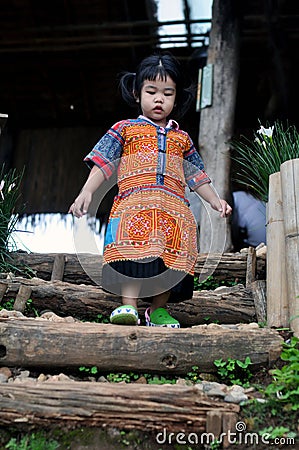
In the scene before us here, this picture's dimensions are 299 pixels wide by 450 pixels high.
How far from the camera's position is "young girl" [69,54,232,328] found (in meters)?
2.85

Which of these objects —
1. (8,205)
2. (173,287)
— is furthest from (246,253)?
(8,205)

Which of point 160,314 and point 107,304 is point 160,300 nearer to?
point 160,314

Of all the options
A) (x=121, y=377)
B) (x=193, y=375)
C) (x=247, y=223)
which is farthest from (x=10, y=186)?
(x=247, y=223)

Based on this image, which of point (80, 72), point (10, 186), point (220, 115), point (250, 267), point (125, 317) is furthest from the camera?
point (80, 72)

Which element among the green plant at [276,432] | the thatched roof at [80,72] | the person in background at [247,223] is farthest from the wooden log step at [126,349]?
the thatched roof at [80,72]

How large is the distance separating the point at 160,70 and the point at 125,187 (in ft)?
2.01

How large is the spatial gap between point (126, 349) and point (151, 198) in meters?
0.82

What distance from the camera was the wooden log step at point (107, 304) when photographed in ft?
10.1

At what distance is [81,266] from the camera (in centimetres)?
358

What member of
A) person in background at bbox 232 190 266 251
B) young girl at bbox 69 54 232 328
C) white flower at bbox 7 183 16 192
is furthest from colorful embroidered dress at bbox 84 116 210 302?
person in background at bbox 232 190 266 251

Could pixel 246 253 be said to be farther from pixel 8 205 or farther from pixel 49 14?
pixel 49 14

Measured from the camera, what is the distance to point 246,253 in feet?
11.9

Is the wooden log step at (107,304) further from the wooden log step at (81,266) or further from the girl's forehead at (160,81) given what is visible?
the girl's forehead at (160,81)

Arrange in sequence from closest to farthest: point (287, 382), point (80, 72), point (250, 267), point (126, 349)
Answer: point (287, 382) → point (126, 349) → point (250, 267) → point (80, 72)
